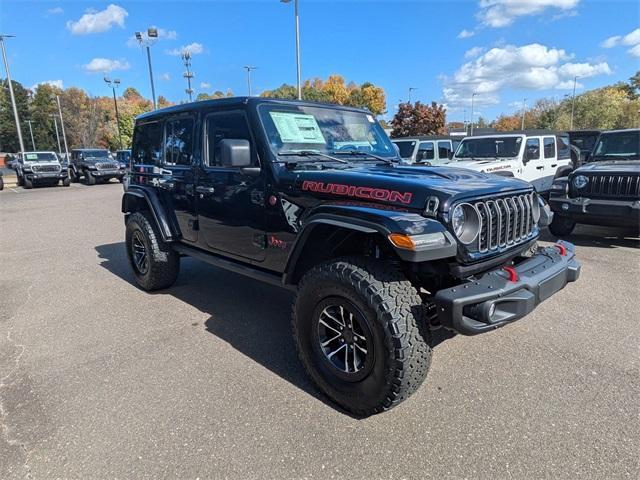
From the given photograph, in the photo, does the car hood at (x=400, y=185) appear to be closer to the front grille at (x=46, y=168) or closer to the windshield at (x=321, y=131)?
the windshield at (x=321, y=131)

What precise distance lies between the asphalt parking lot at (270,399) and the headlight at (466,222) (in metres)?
1.07

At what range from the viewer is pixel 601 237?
7320 millimetres

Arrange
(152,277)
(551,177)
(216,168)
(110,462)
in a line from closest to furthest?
(110,462)
(216,168)
(152,277)
(551,177)

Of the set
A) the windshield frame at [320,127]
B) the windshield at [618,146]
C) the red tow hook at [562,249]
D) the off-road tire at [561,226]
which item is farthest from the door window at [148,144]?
the windshield at [618,146]

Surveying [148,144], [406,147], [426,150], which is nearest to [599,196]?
[148,144]

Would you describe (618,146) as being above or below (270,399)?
above

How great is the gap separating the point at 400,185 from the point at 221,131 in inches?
74.7

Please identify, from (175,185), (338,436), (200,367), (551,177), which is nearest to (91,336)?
(200,367)

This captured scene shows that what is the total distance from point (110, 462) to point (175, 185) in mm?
2763

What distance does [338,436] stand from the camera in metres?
2.45

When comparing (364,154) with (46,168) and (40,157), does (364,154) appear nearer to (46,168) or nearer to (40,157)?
(46,168)

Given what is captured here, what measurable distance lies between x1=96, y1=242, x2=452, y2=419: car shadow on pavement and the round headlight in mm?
4422

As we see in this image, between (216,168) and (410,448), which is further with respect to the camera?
(216,168)

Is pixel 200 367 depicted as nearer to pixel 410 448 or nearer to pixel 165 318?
pixel 165 318
